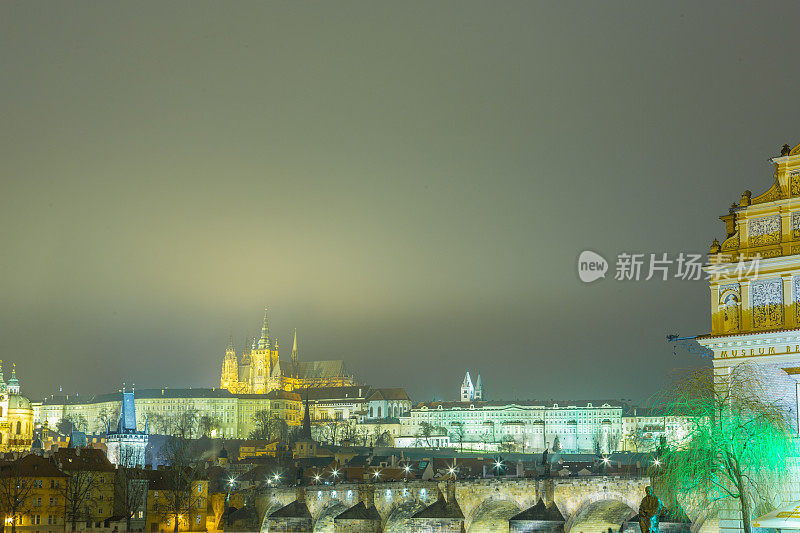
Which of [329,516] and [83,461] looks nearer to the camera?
[329,516]

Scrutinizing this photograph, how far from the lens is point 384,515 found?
64625mm

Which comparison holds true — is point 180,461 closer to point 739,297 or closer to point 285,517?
point 285,517

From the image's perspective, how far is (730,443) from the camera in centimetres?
2738

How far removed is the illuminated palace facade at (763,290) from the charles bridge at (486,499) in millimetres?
12716

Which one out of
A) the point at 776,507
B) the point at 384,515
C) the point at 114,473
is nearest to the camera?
the point at 776,507

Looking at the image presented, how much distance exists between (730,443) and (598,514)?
90.6ft

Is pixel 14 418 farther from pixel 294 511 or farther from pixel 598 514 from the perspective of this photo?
pixel 598 514

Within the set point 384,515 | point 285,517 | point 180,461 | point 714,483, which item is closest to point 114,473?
point 180,461

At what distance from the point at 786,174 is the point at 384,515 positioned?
41094 millimetres

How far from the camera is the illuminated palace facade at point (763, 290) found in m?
28.2

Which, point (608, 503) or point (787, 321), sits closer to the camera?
point (787, 321)

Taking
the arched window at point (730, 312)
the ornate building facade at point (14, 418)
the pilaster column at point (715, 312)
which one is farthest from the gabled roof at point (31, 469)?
the ornate building facade at point (14, 418)

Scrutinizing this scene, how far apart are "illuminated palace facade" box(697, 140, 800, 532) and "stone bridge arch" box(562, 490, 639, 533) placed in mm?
24686

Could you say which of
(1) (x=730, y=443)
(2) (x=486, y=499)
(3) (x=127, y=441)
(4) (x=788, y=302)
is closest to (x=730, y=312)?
(4) (x=788, y=302)
